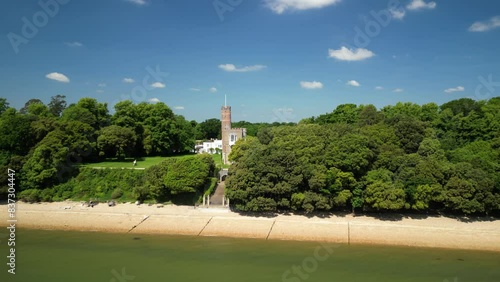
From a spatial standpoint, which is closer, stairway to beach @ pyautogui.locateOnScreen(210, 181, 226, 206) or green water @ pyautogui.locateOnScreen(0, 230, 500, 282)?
green water @ pyautogui.locateOnScreen(0, 230, 500, 282)

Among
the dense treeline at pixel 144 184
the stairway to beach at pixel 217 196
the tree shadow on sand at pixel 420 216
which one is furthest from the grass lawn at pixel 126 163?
the tree shadow on sand at pixel 420 216

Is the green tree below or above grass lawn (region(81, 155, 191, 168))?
above

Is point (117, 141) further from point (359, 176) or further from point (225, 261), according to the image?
point (359, 176)

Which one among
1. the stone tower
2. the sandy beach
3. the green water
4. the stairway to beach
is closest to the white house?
the stone tower

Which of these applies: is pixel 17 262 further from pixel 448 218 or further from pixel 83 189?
pixel 448 218

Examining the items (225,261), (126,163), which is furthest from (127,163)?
(225,261)

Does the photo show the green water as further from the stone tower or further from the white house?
the white house

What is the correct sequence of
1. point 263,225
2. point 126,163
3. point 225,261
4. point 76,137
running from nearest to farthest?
point 225,261
point 263,225
point 76,137
point 126,163
